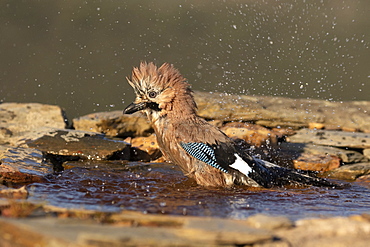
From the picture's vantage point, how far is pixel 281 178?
225 inches

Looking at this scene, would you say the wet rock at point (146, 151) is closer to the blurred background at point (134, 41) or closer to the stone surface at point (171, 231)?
the stone surface at point (171, 231)

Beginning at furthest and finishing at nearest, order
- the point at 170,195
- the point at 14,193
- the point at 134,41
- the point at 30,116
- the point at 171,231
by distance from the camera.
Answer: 1. the point at 134,41
2. the point at 30,116
3. the point at 170,195
4. the point at 14,193
5. the point at 171,231

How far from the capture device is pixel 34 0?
13.1 meters

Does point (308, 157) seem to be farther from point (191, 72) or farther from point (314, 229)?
point (191, 72)

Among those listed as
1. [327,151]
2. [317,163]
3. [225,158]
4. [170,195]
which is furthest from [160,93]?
[327,151]

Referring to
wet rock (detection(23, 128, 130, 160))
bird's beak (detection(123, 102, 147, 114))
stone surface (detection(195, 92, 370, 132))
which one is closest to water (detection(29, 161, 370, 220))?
wet rock (detection(23, 128, 130, 160))

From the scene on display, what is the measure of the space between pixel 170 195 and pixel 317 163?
2.56 m

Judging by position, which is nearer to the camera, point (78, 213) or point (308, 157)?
point (78, 213)

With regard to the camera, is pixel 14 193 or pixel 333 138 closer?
pixel 14 193

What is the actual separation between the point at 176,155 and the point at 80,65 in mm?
7546

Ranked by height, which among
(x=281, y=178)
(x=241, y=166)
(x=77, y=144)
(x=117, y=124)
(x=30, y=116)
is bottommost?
(x=281, y=178)

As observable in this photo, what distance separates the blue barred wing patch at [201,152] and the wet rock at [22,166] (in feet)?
5.08

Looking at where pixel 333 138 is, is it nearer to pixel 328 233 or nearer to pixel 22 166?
pixel 22 166

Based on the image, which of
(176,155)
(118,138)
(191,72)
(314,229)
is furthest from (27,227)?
(191,72)
